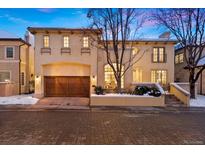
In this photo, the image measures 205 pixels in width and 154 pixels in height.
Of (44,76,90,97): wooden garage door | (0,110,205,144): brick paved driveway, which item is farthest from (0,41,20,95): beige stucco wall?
(0,110,205,144): brick paved driveway

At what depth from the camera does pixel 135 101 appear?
53.2 ft

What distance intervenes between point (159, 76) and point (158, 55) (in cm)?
225

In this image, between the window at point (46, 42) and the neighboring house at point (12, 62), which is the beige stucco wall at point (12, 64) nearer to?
the neighboring house at point (12, 62)

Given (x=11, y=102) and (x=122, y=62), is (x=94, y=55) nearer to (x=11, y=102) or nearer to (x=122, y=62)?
(x=122, y=62)

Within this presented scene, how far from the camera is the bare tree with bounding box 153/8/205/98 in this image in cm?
1841

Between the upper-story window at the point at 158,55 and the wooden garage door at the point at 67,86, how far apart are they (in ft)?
25.2

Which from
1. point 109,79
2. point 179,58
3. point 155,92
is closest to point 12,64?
point 109,79

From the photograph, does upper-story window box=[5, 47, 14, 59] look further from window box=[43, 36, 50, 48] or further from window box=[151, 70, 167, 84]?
window box=[151, 70, 167, 84]

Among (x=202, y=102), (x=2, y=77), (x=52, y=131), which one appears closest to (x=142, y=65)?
(x=202, y=102)

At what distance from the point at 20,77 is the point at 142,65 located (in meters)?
12.9

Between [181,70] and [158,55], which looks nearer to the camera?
[158,55]

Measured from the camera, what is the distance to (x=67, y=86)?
20.5 m

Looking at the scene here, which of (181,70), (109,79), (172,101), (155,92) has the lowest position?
(172,101)

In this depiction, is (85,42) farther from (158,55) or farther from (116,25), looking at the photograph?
(158,55)
